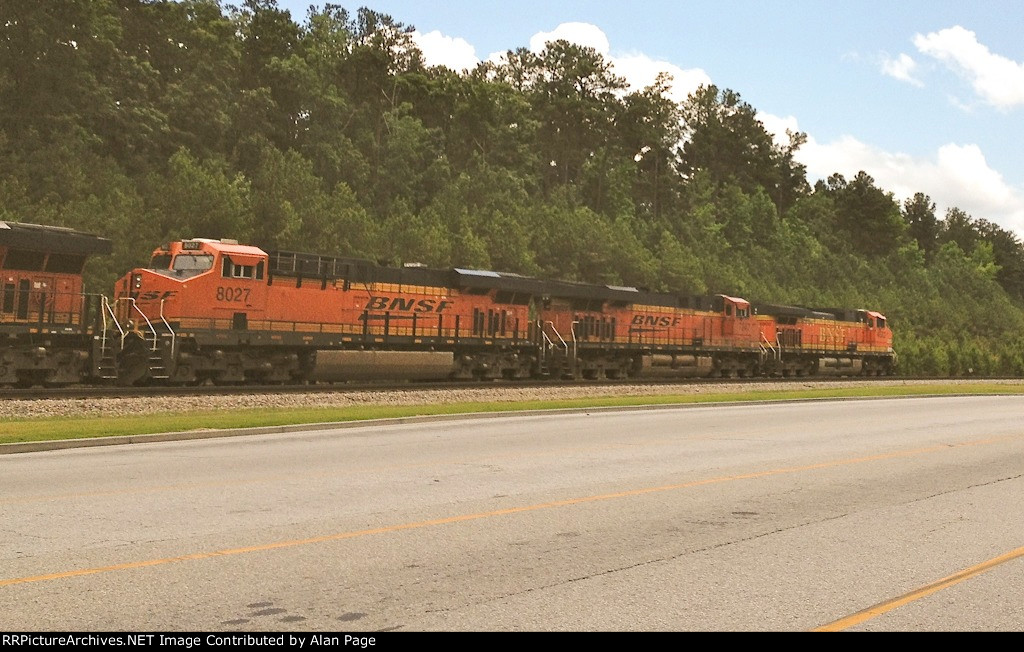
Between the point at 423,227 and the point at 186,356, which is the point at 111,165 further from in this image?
the point at 186,356

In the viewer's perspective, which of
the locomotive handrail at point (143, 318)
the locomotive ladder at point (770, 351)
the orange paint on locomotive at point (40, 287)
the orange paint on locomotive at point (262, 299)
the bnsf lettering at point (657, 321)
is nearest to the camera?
the orange paint on locomotive at point (40, 287)

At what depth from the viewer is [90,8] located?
2388 inches

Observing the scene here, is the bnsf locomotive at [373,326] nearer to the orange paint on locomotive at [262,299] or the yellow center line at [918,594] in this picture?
the orange paint on locomotive at [262,299]

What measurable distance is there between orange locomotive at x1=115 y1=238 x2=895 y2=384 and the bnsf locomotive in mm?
44

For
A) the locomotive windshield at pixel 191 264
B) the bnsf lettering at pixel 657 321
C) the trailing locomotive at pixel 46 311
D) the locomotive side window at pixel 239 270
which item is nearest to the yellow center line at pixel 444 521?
the trailing locomotive at pixel 46 311

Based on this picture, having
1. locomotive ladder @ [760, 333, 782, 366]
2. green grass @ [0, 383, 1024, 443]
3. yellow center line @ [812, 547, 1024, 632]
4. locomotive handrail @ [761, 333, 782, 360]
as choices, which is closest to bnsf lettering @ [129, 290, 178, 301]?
green grass @ [0, 383, 1024, 443]

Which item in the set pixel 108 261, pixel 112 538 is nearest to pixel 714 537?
pixel 112 538

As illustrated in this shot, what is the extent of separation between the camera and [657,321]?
46031 mm

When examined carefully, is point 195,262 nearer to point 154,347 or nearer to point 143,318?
point 143,318

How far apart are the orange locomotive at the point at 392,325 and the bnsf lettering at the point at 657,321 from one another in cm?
9

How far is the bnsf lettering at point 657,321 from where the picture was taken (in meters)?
45.0

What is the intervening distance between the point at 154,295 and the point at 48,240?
3063 millimetres

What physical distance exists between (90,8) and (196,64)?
1274 cm

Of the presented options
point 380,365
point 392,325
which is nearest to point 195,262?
point 380,365
